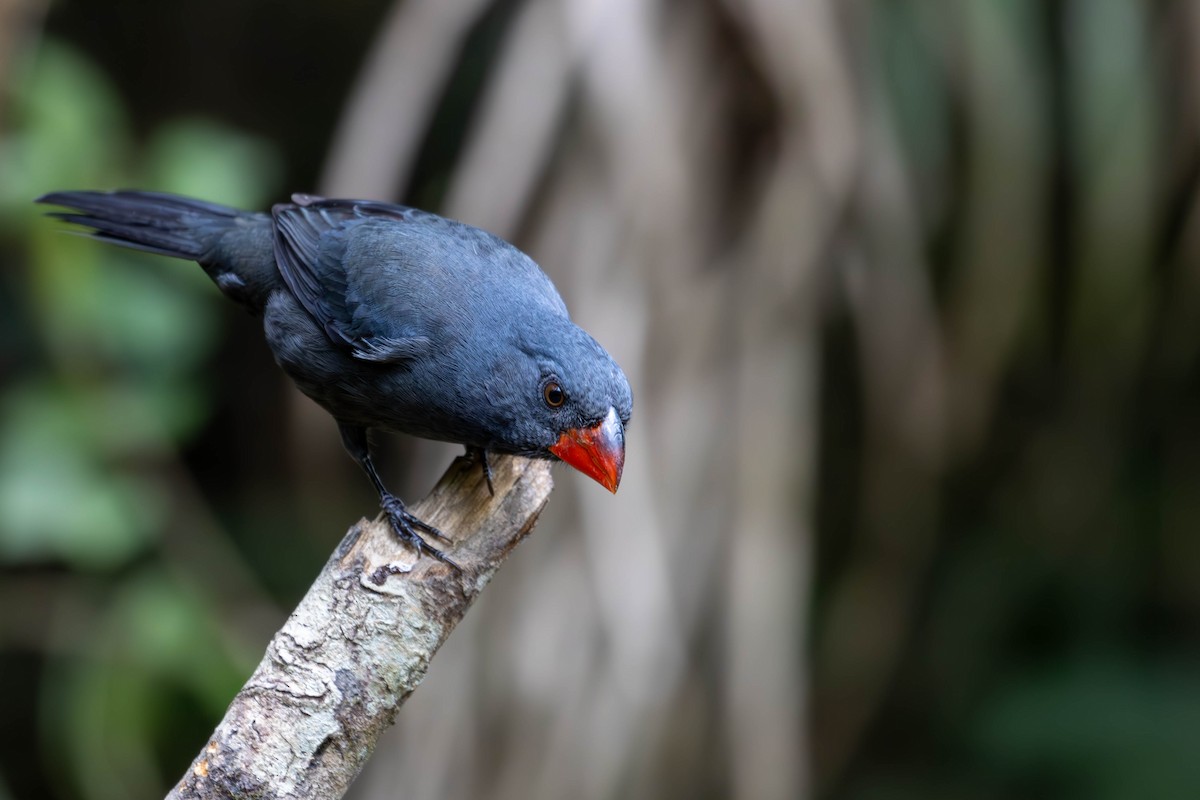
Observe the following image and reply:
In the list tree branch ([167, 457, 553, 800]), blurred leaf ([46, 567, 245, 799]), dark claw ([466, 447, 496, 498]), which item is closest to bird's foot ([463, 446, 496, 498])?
dark claw ([466, 447, 496, 498])

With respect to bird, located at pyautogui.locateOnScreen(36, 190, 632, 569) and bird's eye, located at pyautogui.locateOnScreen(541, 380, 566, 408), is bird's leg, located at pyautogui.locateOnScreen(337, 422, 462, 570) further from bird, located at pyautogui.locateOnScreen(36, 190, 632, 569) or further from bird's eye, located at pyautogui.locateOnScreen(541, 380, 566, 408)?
bird's eye, located at pyautogui.locateOnScreen(541, 380, 566, 408)

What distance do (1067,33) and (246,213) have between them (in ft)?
9.32

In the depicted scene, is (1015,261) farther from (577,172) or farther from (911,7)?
(577,172)

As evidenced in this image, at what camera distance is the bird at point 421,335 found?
8.57 ft

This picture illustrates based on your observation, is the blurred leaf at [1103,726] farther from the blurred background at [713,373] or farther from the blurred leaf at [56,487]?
the blurred leaf at [56,487]

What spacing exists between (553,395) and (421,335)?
1.26 ft

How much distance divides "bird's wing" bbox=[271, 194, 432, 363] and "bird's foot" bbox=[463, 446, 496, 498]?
0.88ft

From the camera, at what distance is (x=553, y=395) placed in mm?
2615

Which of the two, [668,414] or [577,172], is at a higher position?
[577,172]

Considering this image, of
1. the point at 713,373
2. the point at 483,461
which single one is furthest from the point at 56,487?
the point at 713,373

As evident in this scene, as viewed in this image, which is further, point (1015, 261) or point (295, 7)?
point (295, 7)

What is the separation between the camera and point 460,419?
2.67m

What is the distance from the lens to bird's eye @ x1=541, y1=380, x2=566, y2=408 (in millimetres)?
2600

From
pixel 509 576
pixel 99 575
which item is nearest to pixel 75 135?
pixel 99 575
